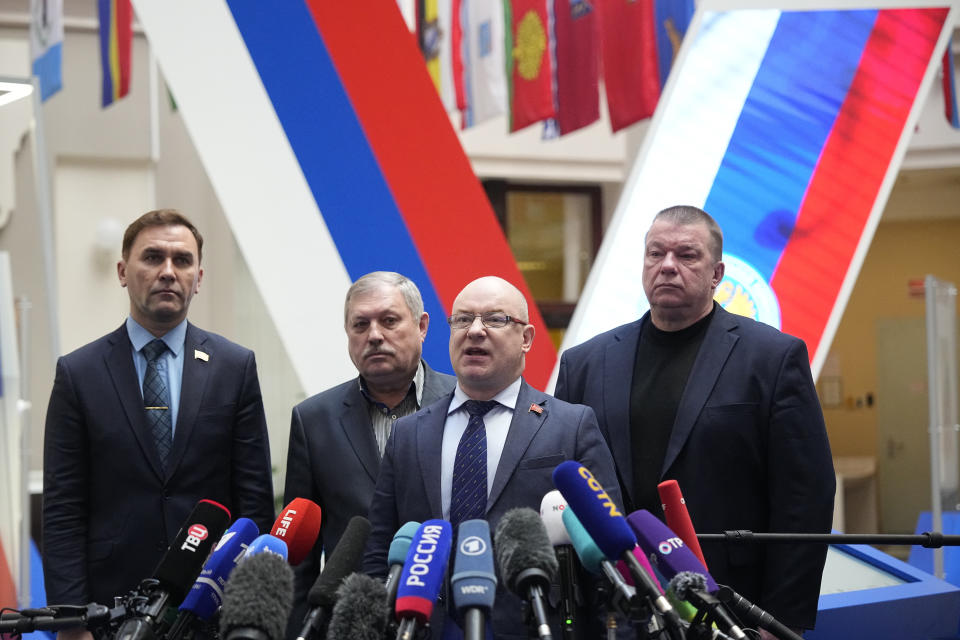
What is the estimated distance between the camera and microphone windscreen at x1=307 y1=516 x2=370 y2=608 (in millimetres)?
1615

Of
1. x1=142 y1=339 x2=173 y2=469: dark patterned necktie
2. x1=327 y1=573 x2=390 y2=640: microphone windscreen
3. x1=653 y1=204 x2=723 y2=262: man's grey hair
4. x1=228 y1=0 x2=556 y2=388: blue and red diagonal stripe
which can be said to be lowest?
x1=327 y1=573 x2=390 y2=640: microphone windscreen

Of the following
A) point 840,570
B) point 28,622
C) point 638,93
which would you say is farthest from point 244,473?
point 638,93

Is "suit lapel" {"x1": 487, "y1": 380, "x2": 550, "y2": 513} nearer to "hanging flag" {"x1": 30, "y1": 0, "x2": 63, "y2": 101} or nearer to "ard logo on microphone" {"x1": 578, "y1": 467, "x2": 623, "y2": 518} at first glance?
"ard logo on microphone" {"x1": 578, "y1": 467, "x2": 623, "y2": 518}

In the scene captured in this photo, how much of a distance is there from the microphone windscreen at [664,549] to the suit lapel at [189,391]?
134 centimetres

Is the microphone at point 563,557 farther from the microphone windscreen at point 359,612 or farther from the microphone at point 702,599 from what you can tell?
the microphone windscreen at point 359,612

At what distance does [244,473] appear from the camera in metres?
2.71

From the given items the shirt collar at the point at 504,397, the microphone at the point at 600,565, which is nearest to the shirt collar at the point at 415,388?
the shirt collar at the point at 504,397

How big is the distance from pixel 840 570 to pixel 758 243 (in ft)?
4.26

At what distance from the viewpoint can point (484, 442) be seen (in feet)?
7.24

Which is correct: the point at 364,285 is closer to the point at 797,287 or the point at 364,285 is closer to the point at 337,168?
the point at 337,168

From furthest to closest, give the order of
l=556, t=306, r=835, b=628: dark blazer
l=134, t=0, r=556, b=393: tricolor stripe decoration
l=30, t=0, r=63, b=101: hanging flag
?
l=30, t=0, r=63, b=101: hanging flag
l=134, t=0, r=556, b=393: tricolor stripe decoration
l=556, t=306, r=835, b=628: dark blazer

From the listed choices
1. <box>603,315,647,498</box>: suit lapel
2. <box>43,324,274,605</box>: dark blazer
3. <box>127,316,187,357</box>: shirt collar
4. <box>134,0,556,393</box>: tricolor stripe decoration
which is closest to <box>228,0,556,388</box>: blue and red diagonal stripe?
<box>134,0,556,393</box>: tricolor stripe decoration

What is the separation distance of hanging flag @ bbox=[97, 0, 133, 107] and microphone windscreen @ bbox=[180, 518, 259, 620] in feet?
23.1

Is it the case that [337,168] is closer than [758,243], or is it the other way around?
[337,168]
